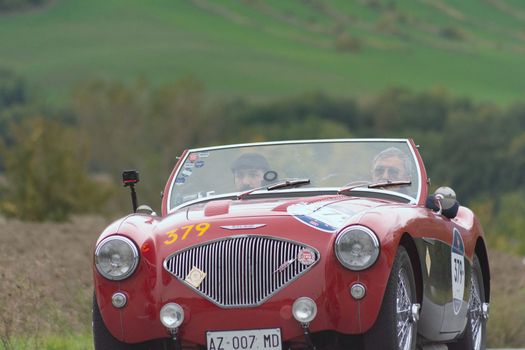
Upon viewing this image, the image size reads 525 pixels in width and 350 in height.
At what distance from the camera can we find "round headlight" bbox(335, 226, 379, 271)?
291 inches

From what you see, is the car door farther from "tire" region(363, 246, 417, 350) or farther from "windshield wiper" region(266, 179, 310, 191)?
"windshield wiper" region(266, 179, 310, 191)

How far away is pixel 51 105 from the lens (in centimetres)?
13588

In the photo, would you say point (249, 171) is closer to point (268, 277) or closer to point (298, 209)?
point (298, 209)

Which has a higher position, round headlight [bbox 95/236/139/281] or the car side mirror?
round headlight [bbox 95/236/139/281]

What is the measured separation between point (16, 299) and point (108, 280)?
246 centimetres

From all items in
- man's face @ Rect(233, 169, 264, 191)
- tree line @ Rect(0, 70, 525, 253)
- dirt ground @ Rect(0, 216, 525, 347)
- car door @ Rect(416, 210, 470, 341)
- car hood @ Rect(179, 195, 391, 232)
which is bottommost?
tree line @ Rect(0, 70, 525, 253)

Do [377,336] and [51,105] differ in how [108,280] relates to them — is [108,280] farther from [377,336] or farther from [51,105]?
[51,105]

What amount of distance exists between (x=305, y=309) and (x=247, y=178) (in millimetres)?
2073

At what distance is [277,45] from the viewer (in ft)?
528

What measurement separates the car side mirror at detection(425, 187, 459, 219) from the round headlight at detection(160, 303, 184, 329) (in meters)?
2.18

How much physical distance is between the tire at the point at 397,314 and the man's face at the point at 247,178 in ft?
5.18

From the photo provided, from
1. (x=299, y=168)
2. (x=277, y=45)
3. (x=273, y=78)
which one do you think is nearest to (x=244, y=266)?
(x=299, y=168)

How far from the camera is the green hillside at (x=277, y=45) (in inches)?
5837

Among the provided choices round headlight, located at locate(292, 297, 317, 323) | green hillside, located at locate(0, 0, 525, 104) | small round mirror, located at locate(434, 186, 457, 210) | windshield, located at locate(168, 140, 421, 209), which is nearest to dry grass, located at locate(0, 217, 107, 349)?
windshield, located at locate(168, 140, 421, 209)
